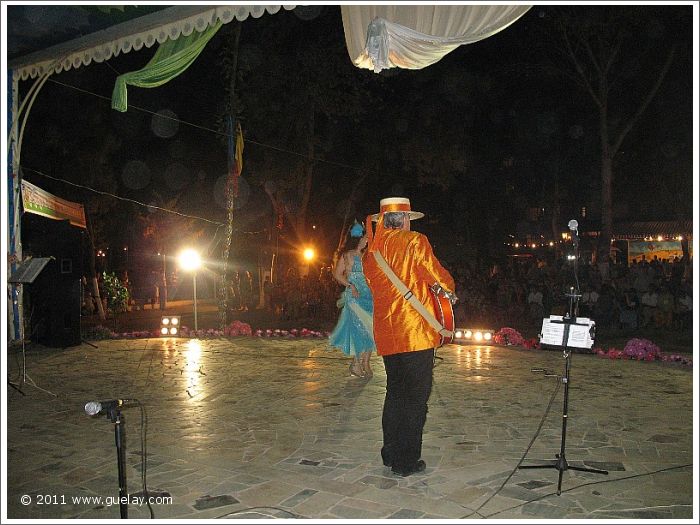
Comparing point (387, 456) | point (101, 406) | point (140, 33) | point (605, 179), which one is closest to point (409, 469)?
point (387, 456)

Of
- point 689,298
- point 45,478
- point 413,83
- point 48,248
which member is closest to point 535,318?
point 689,298

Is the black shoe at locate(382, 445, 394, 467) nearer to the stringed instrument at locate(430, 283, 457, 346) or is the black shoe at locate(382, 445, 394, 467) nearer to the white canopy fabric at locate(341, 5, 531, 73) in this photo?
the stringed instrument at locate(430, 283, 457, 346)

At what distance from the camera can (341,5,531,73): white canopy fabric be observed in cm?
494

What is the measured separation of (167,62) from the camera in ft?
21.1

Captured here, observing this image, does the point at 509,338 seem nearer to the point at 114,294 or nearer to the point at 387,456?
the point at 387,456

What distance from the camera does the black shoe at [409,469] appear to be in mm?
4586

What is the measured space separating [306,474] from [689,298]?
38.6 ft

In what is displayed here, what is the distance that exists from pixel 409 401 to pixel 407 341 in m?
0.45

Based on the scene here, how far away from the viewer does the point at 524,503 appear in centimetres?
407

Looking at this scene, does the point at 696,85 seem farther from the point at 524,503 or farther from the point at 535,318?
the point at 535,318

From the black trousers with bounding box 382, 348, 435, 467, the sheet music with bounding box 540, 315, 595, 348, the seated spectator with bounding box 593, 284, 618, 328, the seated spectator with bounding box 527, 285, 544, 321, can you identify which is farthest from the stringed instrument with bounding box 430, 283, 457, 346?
the seated spectator with bounding box 527, 285, 544, 321

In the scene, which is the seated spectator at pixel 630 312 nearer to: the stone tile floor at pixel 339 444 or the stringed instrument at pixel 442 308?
the stone tile floor at pixel 339 444

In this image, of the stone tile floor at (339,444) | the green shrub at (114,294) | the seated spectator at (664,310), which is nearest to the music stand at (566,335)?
the stone tile floor at (339,444)

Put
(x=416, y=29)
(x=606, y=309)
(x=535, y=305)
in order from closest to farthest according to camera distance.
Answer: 1. (x=416, y=29)
2. (x=606, y=309)
3. (x=535, y=305)
